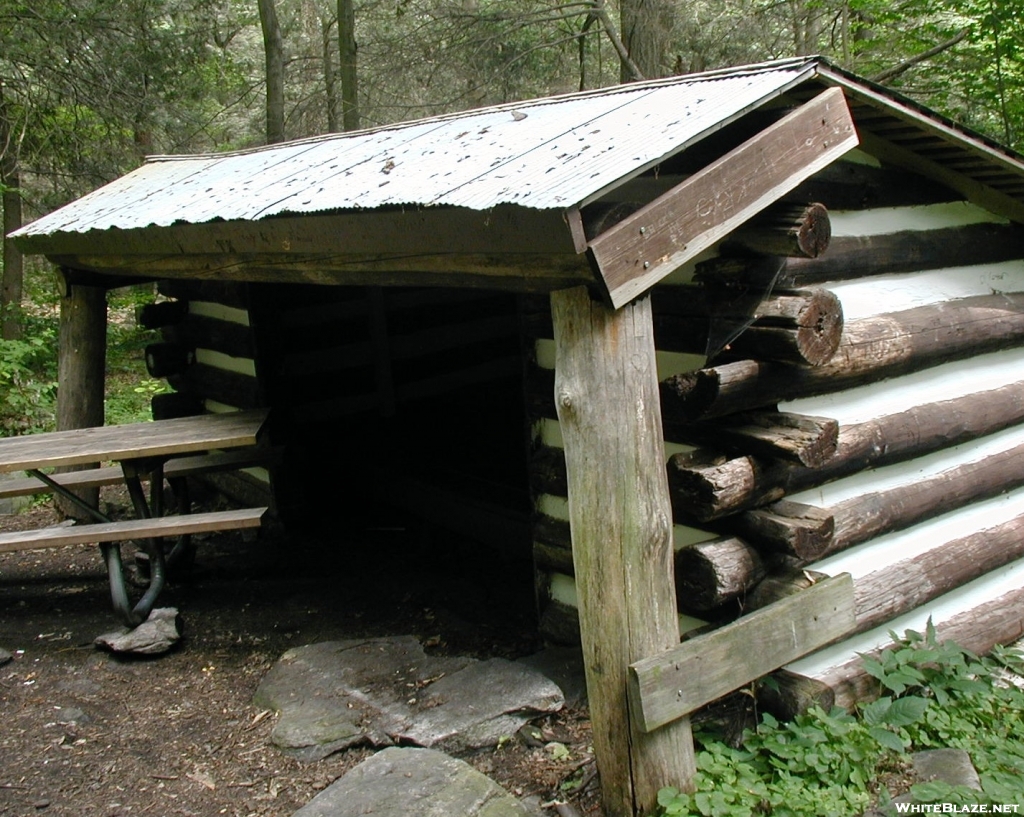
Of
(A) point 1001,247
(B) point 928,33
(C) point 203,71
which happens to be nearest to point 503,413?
(A) point 1001,247

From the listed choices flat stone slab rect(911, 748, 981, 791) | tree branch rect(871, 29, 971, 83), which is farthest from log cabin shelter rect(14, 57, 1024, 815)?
tree branch rect(871, 29, 971, 83)

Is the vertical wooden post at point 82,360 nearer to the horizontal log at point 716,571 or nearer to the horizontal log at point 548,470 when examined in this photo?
the horizontal log at point 548,470

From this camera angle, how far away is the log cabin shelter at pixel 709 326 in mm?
3238

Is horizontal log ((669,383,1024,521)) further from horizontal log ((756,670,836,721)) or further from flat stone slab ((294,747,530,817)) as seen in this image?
flat stone slab ((294,747,530,817))

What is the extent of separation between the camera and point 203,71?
13.2m

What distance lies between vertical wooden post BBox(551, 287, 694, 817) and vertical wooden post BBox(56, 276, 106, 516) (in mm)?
5072

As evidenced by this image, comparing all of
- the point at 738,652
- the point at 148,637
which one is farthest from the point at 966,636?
the point at 148,637

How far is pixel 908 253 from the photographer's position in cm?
477

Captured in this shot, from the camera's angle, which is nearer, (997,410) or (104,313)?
(997,410)

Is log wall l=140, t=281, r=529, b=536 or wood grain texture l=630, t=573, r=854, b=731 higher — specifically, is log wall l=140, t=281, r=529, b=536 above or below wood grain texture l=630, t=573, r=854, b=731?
above

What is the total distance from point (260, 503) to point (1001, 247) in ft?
17.9

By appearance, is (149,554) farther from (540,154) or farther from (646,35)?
(646,35)

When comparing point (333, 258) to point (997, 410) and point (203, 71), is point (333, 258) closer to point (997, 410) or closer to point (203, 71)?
point (997, 410)

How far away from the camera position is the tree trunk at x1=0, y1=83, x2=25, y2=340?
11.5m
